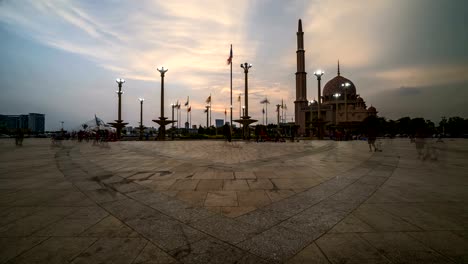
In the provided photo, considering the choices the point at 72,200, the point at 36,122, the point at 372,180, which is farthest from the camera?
the point at 36,122

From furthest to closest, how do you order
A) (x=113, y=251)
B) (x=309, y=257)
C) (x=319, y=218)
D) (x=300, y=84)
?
(x=300, y=84) < (x=319, y=218) < (x=113, y=251) < (x=309, y=257)

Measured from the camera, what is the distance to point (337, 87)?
8594 cm

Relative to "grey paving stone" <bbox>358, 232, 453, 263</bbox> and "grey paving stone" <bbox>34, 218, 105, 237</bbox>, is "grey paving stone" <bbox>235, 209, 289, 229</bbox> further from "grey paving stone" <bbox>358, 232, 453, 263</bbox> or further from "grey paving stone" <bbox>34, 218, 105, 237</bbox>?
"grey paving stone" <bbox>34, 218, 105, 237</bbox>

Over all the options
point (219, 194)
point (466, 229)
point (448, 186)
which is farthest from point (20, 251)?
point (448, 186)

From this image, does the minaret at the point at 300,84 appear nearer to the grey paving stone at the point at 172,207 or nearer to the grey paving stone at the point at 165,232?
the grey paving stone at the point at 172,207

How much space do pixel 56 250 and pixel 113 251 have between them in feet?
2.38

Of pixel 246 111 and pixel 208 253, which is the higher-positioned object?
pixel 246 111

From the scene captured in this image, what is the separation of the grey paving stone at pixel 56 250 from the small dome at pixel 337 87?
3754 inches

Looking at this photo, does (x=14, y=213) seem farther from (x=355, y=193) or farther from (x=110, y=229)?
(x=355, y=193)

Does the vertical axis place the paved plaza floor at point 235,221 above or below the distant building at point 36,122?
below

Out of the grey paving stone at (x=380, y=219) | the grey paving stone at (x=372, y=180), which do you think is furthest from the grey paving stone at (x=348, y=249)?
the grey paving stone at (x=372, y=180)

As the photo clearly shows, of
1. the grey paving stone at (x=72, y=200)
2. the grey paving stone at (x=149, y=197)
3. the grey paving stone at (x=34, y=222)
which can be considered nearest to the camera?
the grey paving stone at (x=34, y=222)

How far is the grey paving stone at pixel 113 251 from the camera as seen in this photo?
2.41 m

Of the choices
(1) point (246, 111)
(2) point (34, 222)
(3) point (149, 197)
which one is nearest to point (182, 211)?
(3) point (149, 197)
